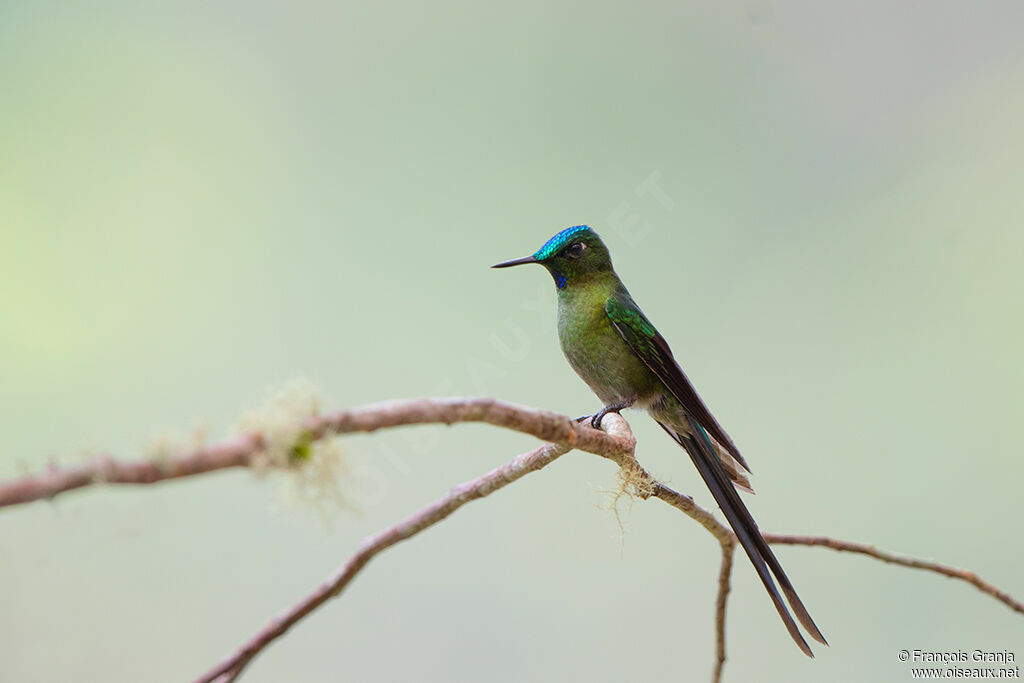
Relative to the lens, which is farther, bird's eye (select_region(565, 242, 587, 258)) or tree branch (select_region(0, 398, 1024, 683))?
bird's eye (select_region(565, 242, 587, 258))

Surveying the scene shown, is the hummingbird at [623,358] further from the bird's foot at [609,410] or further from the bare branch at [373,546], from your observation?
the bare branch at [373,546]

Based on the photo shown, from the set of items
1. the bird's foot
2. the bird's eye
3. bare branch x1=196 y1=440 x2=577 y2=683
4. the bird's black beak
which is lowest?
bare branch x1=196 y1=440 x2=577 y2=683

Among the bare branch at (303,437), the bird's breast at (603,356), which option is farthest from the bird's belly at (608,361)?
the bare branch at (303,437)

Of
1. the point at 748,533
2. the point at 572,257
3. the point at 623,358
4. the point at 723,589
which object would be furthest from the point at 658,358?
the point at 723,589

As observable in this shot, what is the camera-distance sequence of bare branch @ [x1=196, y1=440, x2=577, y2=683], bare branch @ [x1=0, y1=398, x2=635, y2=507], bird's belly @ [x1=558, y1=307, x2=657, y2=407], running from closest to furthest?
bare branch @ [x1=0, y1=398, x2=635, y2=507] < bare branch @ [x1=196, y1=440, x2=577, y2=683] < bird's belly @ [x1=558, y1=307, x2=657, y2=407]

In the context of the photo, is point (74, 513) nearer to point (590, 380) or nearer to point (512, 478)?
point (512, 478)

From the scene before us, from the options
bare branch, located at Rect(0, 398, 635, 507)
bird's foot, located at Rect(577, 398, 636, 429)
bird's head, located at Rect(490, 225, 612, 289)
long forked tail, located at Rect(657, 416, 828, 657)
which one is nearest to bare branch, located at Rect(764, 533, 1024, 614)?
long forked tail, located at Rect(657, 416, 828, 657)

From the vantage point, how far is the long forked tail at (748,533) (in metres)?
1.84

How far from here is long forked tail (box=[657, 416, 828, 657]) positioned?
184 centimetres

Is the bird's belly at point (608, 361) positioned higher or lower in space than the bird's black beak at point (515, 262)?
lower

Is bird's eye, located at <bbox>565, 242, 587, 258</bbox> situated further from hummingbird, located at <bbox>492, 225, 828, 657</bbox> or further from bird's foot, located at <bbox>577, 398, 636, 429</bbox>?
bird's foot, located at <bbox>577, 398, 636, 429</bbox>

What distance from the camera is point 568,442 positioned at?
4.36 ft

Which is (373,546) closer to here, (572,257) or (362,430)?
(362,430)

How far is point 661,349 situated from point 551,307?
4.31 ft
